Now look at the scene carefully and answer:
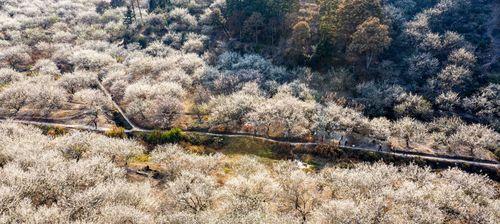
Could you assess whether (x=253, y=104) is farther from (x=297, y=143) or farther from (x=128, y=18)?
(x=128, y=18)

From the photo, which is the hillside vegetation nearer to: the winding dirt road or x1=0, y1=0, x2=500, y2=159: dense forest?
x1=0, y1=0, x2=500, y2=159: dense forest

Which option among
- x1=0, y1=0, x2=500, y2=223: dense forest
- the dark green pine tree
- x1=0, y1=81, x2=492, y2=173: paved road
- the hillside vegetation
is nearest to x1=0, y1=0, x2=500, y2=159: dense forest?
x1=0, y1=0, x2=500, y2=223: dense forest

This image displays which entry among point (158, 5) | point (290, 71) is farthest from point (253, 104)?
point (158, 5)

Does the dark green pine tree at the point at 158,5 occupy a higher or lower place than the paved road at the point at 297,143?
higher

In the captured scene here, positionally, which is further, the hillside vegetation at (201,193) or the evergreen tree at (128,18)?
the evergreen tree at (128,18)

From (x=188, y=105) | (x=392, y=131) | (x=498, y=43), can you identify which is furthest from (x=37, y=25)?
(x=498, y=43)

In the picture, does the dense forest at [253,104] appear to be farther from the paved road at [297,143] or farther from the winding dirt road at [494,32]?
the paved road at [297,143]

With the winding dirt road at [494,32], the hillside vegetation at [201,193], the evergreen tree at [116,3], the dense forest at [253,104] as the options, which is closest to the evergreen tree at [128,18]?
the dense forest at [253,104]

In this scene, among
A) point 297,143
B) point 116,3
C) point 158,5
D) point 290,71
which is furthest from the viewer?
point 116,3
